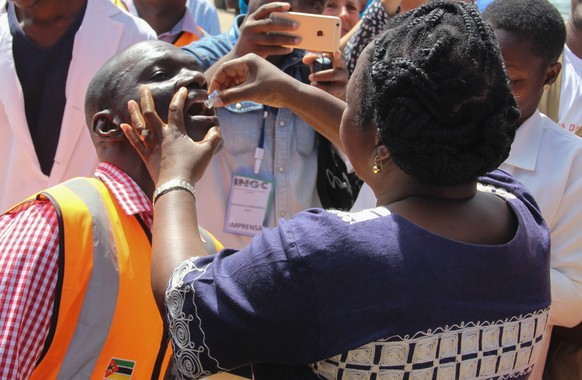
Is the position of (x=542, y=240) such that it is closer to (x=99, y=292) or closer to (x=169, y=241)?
(x=169, y=241)

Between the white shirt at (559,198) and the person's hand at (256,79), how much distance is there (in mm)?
993

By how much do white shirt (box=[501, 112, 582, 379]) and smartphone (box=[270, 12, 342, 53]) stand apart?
0.89m

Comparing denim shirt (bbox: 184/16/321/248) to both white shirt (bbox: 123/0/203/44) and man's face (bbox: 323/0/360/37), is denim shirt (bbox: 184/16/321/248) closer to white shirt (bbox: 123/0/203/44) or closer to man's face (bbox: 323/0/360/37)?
white shirt (bbox: 123/0/203/44)

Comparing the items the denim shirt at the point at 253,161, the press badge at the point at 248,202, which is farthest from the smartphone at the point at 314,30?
the press badge at the point at 248,202

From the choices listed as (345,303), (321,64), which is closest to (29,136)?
(321,64)

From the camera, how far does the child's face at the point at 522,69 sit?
3121mm

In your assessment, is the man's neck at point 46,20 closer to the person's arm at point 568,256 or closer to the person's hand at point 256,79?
the person's hand at point 256,79

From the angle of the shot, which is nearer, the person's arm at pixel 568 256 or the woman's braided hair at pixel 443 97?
the woman's braided hair at pixel 443 97

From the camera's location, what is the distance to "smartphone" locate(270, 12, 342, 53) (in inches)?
131

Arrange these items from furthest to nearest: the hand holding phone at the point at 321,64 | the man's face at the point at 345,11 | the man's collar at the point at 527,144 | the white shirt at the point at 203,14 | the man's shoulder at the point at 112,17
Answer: the white shirt at the point at 203,14 < the man's face at the point at 345,11 < the man's shoulder at the point at 112,17 < the hand holding phone at the point at 321,64 < the man's collar at the point at 527,144

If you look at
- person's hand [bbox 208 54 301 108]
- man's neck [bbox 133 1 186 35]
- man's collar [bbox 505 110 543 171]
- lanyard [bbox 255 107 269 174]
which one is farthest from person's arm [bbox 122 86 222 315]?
man's neck [bbox 133 1 186 35]

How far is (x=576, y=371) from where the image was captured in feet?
10.5

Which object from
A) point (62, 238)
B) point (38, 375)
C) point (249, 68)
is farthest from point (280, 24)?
point (38, 375)

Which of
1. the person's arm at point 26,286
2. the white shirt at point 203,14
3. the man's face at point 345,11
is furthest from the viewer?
the white shirt at point 203,14
